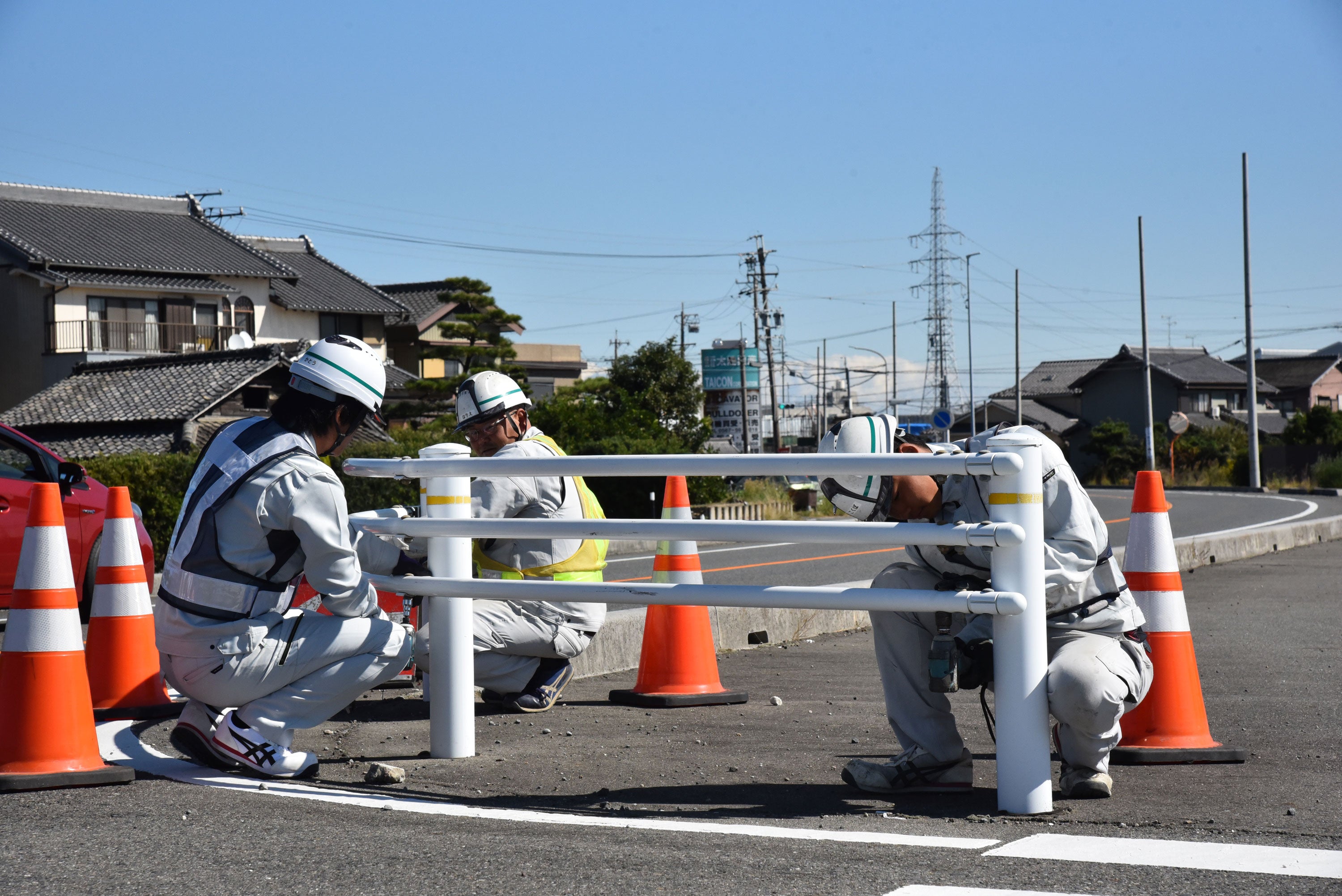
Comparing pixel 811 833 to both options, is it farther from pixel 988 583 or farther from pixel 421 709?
pixel 421 709

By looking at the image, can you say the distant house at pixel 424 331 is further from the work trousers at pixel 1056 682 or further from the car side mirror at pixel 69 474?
the work trousers at pixel 1056 682

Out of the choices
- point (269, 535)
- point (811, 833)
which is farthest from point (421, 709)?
point (811, 833)

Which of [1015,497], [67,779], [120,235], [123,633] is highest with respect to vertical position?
[120,235]

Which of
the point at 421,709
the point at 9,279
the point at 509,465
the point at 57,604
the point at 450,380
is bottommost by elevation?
the point at 421,709

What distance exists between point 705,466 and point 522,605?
6.47 ft

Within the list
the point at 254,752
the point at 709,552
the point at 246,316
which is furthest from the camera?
the point at 246,316

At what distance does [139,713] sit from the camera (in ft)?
17.3

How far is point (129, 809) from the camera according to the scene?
359cm

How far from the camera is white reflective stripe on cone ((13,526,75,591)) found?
4141 mm

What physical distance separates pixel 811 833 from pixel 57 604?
2513mm

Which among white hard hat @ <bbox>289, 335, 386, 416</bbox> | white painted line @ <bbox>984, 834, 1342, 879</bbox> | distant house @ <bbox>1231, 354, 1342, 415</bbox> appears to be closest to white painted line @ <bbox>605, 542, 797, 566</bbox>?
white hard hat @ <bbox>289, 335, 386, 416</bbox>

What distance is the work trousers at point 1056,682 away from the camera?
3.82 metres

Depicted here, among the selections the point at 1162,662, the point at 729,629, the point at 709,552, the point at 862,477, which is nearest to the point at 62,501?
the point at 729,629

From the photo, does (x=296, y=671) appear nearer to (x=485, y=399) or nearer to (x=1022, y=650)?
(x=485, y=399)
